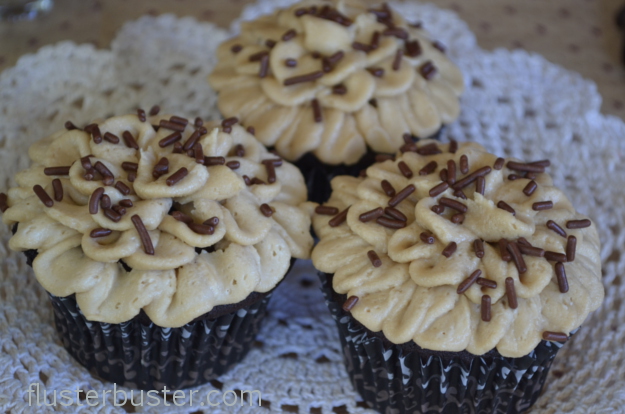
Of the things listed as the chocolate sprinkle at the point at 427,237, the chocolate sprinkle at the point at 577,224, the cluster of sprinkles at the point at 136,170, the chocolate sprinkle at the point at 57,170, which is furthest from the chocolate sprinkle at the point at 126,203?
the chocolate sprinkle at the point at 577,224

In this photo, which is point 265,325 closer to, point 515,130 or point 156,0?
point 515,130

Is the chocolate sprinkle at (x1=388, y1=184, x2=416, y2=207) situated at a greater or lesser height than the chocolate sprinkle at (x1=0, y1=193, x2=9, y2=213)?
greater

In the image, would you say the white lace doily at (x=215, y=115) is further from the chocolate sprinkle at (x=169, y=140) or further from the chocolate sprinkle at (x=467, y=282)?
the chocolate sprinkle at (x=169, y=140)

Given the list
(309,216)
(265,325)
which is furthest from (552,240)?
(265,325)

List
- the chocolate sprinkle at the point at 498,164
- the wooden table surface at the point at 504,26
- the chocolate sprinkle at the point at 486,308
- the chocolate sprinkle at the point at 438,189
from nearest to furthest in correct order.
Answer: the chocolate sprinkle at the point at 486,308, the chocolate sprinkle at the point at 438,189, the chocolate sprinkle at the point at 498,164, the wooden table surface at the point at 504,26

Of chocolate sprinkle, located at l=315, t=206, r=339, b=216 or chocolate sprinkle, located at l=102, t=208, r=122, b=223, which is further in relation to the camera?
chocolate sprinkle, located at l=315, t=206, r=339, b=216

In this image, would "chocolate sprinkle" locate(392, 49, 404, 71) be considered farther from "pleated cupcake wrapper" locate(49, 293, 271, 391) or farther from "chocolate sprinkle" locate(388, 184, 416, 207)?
Answer: "pleated cupcake wrapper" locate(49, 293, 271, 391)

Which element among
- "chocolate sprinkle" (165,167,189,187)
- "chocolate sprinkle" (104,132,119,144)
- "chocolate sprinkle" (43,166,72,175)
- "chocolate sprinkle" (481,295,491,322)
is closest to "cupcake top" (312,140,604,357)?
"chocolate sprinkle" (481,295,491,322)
